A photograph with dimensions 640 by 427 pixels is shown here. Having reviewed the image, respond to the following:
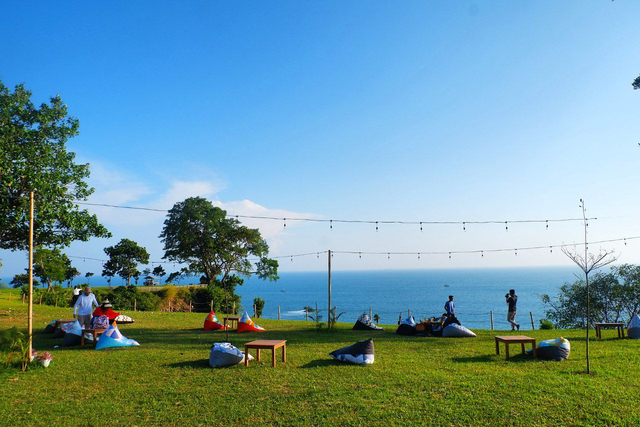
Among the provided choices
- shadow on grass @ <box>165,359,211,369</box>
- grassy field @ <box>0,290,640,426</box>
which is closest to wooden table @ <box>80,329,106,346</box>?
grassy field @ <box>0,290,640,426</box>

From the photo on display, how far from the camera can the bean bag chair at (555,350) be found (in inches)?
374

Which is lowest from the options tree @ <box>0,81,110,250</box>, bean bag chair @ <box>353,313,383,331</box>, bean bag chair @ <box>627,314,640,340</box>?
bean bag chair @ <box>353,313,383,331</box>

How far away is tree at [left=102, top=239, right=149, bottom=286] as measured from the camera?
53406 mm

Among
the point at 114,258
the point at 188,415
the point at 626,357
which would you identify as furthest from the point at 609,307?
the point at 114,258

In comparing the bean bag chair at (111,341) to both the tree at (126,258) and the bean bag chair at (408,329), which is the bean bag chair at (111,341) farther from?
the tree at (126,258)

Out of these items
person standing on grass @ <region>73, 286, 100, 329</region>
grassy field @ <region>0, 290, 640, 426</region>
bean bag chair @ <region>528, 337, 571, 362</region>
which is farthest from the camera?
person standing on grass @ <region>73, 286, 100, 329</region>

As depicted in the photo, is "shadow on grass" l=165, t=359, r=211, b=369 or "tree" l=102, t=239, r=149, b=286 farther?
"tree" l=102, t=239, r=149, b=286

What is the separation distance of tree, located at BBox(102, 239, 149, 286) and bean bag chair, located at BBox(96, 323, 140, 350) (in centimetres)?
4418

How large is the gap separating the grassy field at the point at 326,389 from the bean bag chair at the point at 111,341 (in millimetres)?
547

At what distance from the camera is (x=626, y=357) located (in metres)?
9.91

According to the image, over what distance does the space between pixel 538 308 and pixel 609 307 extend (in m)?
69.4

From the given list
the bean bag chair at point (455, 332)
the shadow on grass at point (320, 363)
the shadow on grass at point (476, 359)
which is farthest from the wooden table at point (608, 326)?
the shadow on grass at point (320, 363)

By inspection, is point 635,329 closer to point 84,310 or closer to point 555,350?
point 555,350

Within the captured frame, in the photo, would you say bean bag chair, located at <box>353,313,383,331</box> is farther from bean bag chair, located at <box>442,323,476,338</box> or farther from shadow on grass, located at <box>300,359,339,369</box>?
shadow on grass, located at <box>300,359,339,369</box>
